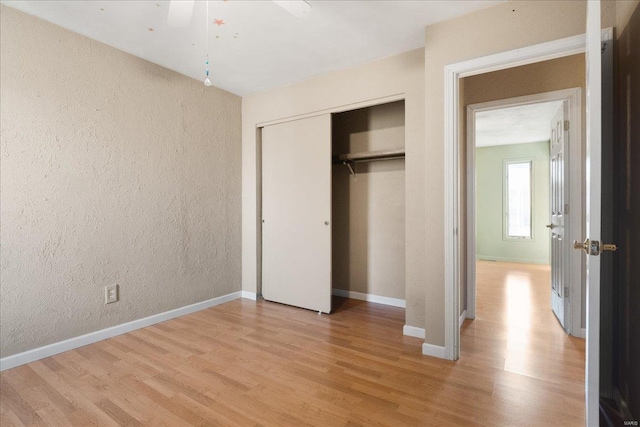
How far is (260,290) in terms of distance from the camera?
12.4ft

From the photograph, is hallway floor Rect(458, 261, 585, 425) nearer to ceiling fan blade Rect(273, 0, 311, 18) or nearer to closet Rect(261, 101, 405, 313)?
closet Rect(261, 101, 405, 313)

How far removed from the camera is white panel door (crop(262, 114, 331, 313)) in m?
3.25

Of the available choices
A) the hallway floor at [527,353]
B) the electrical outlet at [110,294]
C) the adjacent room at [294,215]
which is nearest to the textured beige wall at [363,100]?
the adjacent room at [294,215]

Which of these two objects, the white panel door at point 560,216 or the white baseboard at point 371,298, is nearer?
the white panel door at point 560,216

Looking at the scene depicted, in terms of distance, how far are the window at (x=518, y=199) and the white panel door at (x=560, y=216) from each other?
3.69m

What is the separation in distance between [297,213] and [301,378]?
181 centimetres

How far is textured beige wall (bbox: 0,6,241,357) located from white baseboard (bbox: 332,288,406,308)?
151 centimetres

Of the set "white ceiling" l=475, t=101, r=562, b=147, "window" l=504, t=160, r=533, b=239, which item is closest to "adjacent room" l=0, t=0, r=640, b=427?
"white ceiling" l=475, t=101, r=562, b=147

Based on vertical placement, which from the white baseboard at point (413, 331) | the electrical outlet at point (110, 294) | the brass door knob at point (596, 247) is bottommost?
the white baseboard at point (413, 331)

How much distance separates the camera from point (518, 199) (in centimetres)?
662

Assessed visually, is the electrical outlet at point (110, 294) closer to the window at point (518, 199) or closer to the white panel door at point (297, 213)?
the white panel door at point (297, 213)

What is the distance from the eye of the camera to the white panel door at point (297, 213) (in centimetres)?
325

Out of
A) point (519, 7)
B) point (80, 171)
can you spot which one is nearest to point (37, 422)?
point (80, 171)

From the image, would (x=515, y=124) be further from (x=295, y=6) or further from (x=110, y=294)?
(x=110, y=294)
